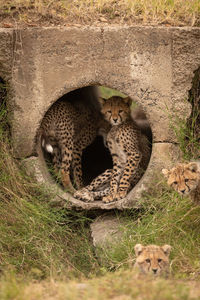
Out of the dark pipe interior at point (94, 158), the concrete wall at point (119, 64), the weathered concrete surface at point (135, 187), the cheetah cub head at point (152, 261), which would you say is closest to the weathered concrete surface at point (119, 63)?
the concrete wall at point (119, 64)

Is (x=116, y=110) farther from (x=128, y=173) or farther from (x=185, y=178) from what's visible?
(x=185, y=178)

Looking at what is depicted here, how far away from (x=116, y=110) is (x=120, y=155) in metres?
0.67

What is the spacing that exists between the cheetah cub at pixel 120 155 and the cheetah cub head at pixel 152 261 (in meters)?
2.11

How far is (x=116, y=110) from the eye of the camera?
26.1 ft

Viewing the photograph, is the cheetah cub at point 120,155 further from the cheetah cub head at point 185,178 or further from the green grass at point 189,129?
the cheetah cub head at point 185,178

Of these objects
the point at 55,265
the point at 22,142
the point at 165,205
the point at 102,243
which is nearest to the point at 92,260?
the point at 102,243

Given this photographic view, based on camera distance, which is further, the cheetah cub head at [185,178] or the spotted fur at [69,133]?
the spotted fur at [69,133]

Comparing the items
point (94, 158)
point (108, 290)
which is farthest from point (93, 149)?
point (108, 290)

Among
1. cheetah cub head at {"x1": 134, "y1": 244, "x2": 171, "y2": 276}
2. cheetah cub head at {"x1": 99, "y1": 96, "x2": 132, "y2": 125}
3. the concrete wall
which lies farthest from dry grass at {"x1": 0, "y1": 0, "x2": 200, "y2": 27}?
cheetah cub head at {"x1": 134, "y1": 244, "x2": 171, "y2": 276}

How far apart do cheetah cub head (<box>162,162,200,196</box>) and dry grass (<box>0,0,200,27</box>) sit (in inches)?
82.8

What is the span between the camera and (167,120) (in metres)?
7.02

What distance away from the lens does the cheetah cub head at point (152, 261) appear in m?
5.25

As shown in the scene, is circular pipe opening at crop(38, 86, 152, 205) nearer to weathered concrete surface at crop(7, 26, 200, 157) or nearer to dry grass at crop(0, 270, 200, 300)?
weathered concrete surface at crop(7, 26, 200, 157)

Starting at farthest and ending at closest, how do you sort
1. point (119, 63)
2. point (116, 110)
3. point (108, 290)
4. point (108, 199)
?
point (116, 110) → point (108, 199) → point (119, 63) → point (108, 290)
